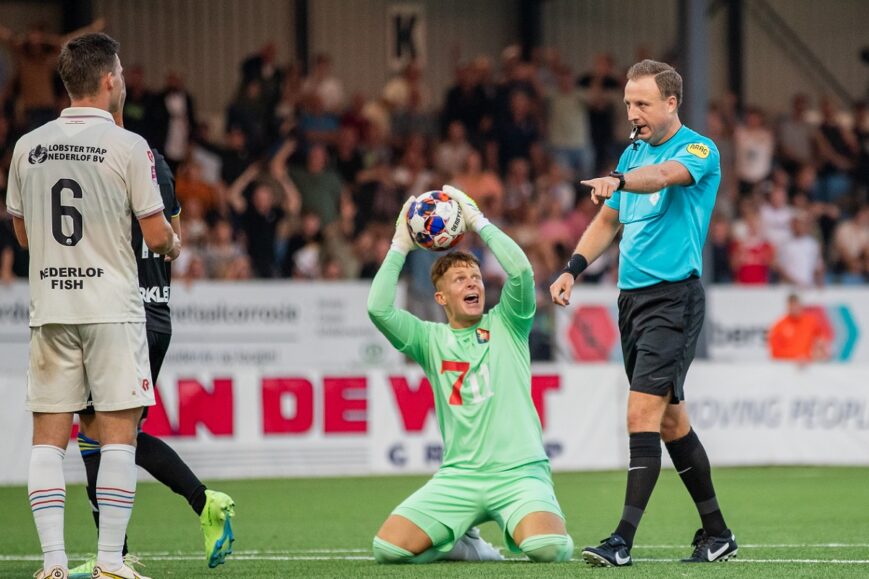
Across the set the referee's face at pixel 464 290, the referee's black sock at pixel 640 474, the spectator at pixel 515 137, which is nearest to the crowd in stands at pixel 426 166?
the spectator at pixel 515 137

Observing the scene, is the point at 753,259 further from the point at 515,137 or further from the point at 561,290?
the point at 561,290

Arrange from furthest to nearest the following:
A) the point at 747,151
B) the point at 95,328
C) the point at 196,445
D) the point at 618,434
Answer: the point at 747,151 → the point at 618,434 → the point at 196,445 → the point at 95,328

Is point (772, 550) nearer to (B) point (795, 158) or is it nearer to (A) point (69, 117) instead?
(A) point (69, 117)

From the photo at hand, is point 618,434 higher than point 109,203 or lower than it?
lower

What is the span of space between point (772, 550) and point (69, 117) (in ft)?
13.1

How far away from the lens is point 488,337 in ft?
22.5

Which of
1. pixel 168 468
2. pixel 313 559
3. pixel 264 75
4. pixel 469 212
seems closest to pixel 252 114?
pixel 264 75

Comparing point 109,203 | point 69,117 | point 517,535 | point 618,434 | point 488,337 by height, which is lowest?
point 618,434

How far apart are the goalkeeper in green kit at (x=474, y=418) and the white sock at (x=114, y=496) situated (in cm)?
138

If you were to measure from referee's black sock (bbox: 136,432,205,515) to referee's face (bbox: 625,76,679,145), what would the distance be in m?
2.56

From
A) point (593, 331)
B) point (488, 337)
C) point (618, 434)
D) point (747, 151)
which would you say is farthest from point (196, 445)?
point (747, 151)

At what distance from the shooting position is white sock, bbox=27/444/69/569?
549cm

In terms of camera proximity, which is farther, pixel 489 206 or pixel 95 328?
pixel 489 206

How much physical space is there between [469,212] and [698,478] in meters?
1.64
